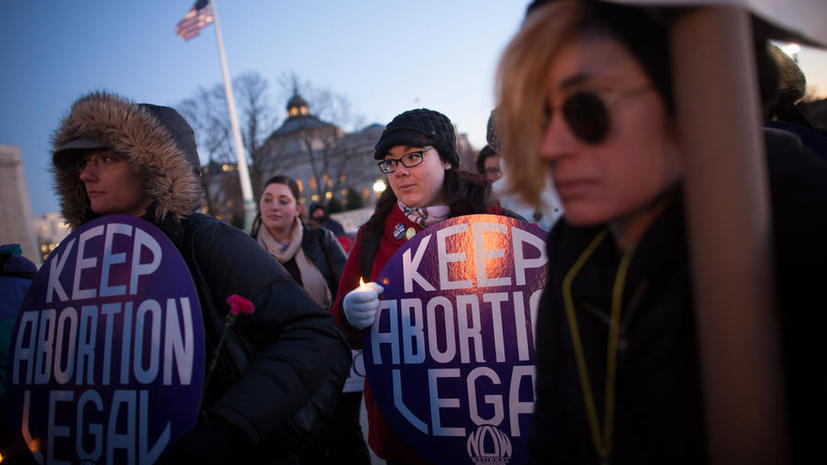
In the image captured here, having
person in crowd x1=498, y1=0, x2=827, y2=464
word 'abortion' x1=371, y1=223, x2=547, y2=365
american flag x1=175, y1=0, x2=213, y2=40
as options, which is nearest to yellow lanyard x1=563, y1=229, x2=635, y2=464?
person in crowd x1=498, y1=0, x2=827, y2=464

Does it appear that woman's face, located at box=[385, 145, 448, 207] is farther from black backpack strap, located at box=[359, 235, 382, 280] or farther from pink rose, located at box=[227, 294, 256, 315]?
pink rose, located at box=[227, 294, 256, 315]

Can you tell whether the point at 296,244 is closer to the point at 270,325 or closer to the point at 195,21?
the point at 270,325

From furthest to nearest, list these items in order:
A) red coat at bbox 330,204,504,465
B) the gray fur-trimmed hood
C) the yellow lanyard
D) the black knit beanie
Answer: the black knit beanie → red coat at bbox 330,204,504,465 → the gray fur-trimmed hood → the yellow lanyard

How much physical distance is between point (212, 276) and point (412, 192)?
100 cm

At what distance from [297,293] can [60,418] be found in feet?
3.14

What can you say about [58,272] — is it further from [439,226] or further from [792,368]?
[792,368]

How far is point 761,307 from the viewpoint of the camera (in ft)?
2.05

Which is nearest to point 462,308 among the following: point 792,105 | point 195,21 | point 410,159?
point 410,159

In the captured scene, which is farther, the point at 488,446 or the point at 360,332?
the point at 360,332

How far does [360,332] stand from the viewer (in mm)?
2078

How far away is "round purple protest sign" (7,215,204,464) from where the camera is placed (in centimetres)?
154

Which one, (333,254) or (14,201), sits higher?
(14,201)

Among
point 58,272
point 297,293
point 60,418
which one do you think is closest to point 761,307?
point 297,293

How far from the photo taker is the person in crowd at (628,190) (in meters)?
0.77
